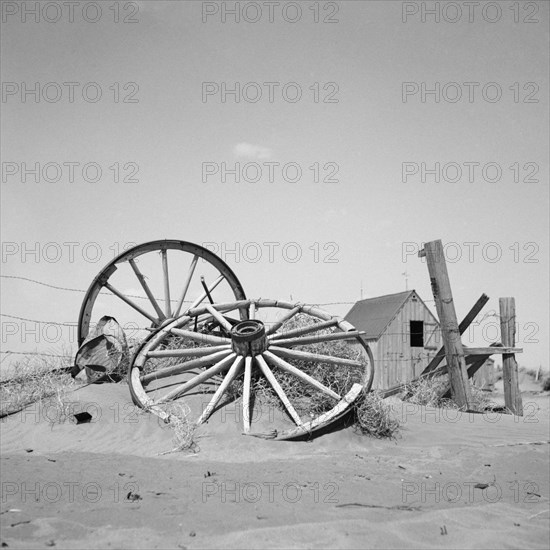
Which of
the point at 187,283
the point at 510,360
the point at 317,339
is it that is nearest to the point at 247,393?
the point at 317,339

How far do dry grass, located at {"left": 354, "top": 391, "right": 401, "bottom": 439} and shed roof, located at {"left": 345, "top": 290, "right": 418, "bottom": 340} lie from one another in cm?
1177

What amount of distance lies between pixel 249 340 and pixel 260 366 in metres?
0.35

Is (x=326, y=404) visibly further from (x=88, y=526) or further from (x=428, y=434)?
(x=88, y=526)

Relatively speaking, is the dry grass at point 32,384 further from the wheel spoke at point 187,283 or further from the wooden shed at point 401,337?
the wooden shed at point 401,337

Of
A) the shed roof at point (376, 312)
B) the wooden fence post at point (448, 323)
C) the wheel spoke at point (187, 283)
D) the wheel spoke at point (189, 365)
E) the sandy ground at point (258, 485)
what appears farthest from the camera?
the shed roof at point (376, 312)

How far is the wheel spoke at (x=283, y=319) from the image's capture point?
23.5 ft

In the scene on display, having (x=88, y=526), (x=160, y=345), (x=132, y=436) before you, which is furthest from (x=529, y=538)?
(x=160, y=345)

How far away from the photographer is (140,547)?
116 inches

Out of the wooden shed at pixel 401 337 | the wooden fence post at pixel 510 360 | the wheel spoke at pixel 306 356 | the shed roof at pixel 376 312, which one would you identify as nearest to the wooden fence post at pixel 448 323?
the wooden fence post at pixel 510 360

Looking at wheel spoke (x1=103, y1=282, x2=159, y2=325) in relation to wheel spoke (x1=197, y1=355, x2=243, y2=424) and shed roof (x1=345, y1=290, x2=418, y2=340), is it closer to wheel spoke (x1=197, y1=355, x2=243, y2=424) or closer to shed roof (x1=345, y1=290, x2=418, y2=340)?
wheel spoke (x1=197, y1=355, x2=243, y2=424)

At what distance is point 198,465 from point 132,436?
3.91ft

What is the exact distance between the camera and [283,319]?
730cm

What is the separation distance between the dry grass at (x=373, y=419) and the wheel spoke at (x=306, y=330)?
4.12 feet

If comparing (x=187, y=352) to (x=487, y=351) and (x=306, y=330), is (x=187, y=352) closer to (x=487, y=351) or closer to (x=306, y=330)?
(x=306, y=330)
